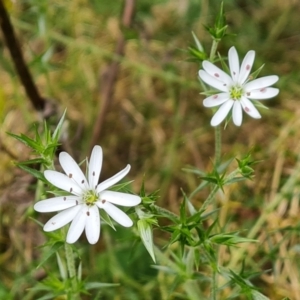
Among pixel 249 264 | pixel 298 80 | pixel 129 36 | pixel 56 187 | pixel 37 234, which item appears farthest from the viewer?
pixel 298 80

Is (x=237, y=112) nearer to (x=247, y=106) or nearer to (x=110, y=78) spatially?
(x=247, y=106)

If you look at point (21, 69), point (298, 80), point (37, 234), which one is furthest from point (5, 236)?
point (298, 80)

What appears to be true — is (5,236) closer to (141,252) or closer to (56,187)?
(141,252)

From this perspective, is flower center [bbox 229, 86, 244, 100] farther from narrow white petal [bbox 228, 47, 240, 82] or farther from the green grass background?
the green grass background

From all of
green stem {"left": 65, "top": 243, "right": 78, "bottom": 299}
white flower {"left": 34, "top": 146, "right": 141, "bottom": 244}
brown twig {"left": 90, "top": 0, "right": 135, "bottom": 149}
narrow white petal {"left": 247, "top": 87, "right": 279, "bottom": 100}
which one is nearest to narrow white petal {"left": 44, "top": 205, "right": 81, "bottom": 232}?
white flower {"left": 34, "top": 146, "right": 141, "bottom": 244}

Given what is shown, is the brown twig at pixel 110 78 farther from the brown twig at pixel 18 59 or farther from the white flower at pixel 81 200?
the white flower at pixel 81 200

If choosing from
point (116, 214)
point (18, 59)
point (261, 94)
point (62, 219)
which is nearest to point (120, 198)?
point (116, 214)
